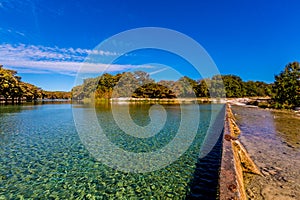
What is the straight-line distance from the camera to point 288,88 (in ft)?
110

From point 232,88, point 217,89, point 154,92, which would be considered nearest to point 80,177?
point 154,92

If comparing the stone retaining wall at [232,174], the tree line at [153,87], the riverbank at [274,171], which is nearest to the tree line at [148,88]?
the tree line at [153,87]

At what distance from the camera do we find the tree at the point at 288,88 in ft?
108

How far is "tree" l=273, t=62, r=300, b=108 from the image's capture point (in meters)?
33.0

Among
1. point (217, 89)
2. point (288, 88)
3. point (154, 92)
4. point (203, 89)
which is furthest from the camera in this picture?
point (217, 89)

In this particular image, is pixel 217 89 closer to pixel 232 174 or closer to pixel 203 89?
pixel 203 89

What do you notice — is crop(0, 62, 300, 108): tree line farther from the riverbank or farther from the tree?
the riverbank

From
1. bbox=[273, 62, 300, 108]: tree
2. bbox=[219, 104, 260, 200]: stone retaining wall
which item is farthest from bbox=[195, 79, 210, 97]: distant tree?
bbox=[219, 104, 260, 200]: stone retaining wall

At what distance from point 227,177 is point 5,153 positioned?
916 centimetres

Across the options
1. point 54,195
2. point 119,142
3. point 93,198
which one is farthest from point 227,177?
point 119,142

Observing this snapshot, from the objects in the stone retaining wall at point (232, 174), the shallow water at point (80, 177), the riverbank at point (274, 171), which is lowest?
the shallow water at point (80, 177)

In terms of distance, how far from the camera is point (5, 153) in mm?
7918

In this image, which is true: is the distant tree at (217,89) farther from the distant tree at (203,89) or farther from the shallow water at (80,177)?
the shallow water at (80,177)

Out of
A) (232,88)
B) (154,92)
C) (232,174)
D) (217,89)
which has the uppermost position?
(232,88)
